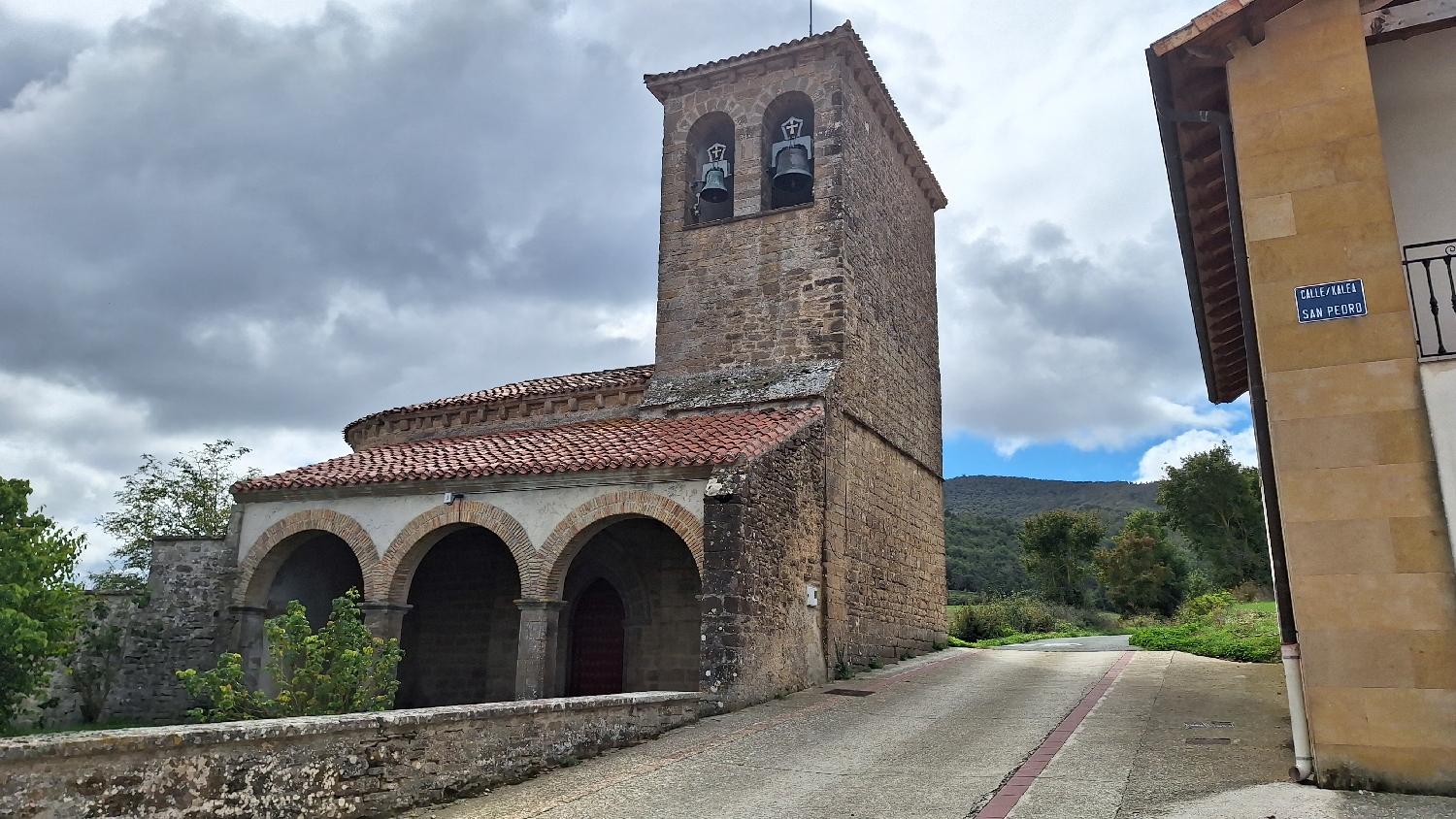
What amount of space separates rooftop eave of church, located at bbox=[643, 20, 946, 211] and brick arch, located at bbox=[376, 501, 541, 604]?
8.24 m

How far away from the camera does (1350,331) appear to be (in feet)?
19.3

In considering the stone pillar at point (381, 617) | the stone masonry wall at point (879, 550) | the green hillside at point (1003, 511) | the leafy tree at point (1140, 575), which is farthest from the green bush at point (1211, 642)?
the green hillside at point (1003, 511)

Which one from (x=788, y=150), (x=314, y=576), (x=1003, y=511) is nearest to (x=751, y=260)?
(x=788, y=150)

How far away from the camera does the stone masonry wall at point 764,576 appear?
33.0ft

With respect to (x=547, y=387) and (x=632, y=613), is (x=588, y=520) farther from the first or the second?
(x=547, y=387)

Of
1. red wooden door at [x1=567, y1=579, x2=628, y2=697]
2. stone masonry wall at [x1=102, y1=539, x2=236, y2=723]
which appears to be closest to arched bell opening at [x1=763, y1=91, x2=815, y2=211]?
red wooden door at [x1=567, y1=579, x2=628, y2=697]

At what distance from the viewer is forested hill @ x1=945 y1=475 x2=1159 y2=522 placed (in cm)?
6938

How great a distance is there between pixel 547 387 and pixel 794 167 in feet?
18.8

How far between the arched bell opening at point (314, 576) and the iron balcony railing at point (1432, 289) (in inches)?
486

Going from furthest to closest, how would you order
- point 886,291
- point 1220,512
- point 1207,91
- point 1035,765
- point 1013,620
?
point 1220,512 < point 1013,620 < point 886,291 < point 1035,765 < point 1207,91

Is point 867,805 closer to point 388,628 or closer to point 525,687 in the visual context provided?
point 525,687

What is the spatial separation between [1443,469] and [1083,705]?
17.4 ft

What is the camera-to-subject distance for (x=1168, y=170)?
7.63 metres

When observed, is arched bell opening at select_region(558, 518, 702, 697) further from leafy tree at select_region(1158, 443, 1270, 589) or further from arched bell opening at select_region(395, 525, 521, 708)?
leafy tree at select_region(1158, 443, 1270, 589)
